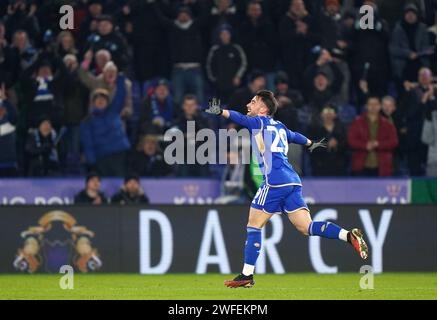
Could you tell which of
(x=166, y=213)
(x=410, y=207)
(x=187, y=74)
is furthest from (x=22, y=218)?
(x=410, y=207)

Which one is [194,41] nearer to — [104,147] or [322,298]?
[104,147]

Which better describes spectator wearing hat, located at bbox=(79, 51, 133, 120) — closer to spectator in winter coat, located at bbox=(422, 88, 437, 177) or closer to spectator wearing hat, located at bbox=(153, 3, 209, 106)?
spectator wearing hat, located at bbox=(153, 3, 209, 106)

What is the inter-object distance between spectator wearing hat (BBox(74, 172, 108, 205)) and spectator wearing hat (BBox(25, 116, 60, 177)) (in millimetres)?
1129

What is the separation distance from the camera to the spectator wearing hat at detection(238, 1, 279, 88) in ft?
62.0

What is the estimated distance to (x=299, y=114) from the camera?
18328 mm

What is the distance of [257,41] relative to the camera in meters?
18.9

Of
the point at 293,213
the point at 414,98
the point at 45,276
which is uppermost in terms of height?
the point at 414,98

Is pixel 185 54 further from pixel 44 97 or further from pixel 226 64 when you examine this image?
pixel 44 97

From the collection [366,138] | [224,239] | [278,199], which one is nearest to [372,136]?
[366,138]

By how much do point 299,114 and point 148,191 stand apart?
8.81 ft

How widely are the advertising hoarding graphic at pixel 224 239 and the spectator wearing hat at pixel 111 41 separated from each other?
137 inches

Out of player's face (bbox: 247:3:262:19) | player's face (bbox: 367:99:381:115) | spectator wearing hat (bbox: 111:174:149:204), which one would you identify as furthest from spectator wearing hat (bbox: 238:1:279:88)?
spectator wearing hat (bbox: 111:174:149:204)

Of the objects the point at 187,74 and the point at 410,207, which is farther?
the point at 187,74

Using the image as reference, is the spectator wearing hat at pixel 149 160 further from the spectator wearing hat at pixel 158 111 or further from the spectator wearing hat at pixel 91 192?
the spectator wearing hat at pixel 91 192
